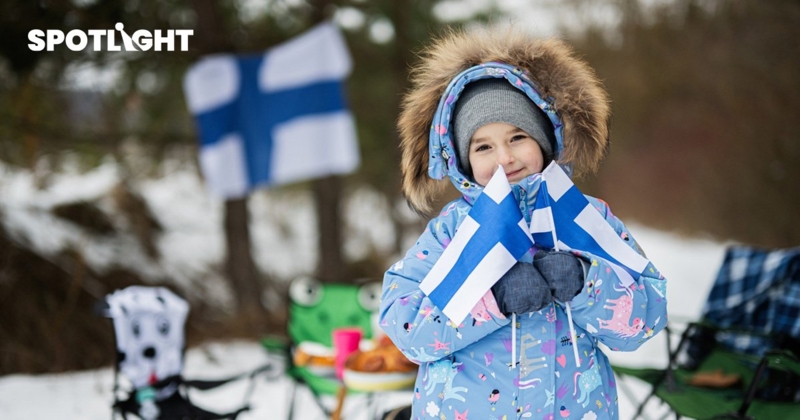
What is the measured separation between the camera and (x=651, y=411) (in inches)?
134

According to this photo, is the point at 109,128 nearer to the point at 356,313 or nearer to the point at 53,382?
the point at 53,382

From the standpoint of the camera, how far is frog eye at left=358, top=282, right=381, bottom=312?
3465 mm

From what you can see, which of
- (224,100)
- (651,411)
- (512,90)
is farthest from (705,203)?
(512,90)

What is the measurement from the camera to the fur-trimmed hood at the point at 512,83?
152cm

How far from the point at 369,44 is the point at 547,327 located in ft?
18.2

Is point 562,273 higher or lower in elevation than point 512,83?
lower

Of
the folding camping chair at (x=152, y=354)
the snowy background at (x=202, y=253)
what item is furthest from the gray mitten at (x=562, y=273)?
the snowy background at (x=202, y=253)

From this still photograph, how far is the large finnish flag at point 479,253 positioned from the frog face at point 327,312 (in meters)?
2.16

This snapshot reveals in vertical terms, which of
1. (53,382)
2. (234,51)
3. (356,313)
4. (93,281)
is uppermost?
(234,51)

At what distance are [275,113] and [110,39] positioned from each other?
4.99ft

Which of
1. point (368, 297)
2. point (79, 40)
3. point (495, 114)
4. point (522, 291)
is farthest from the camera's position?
point (79, 40)

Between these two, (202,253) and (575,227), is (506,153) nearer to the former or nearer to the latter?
(575,227)

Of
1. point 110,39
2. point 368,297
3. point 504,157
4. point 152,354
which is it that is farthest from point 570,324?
point 110,39

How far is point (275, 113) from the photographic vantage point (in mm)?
4461
